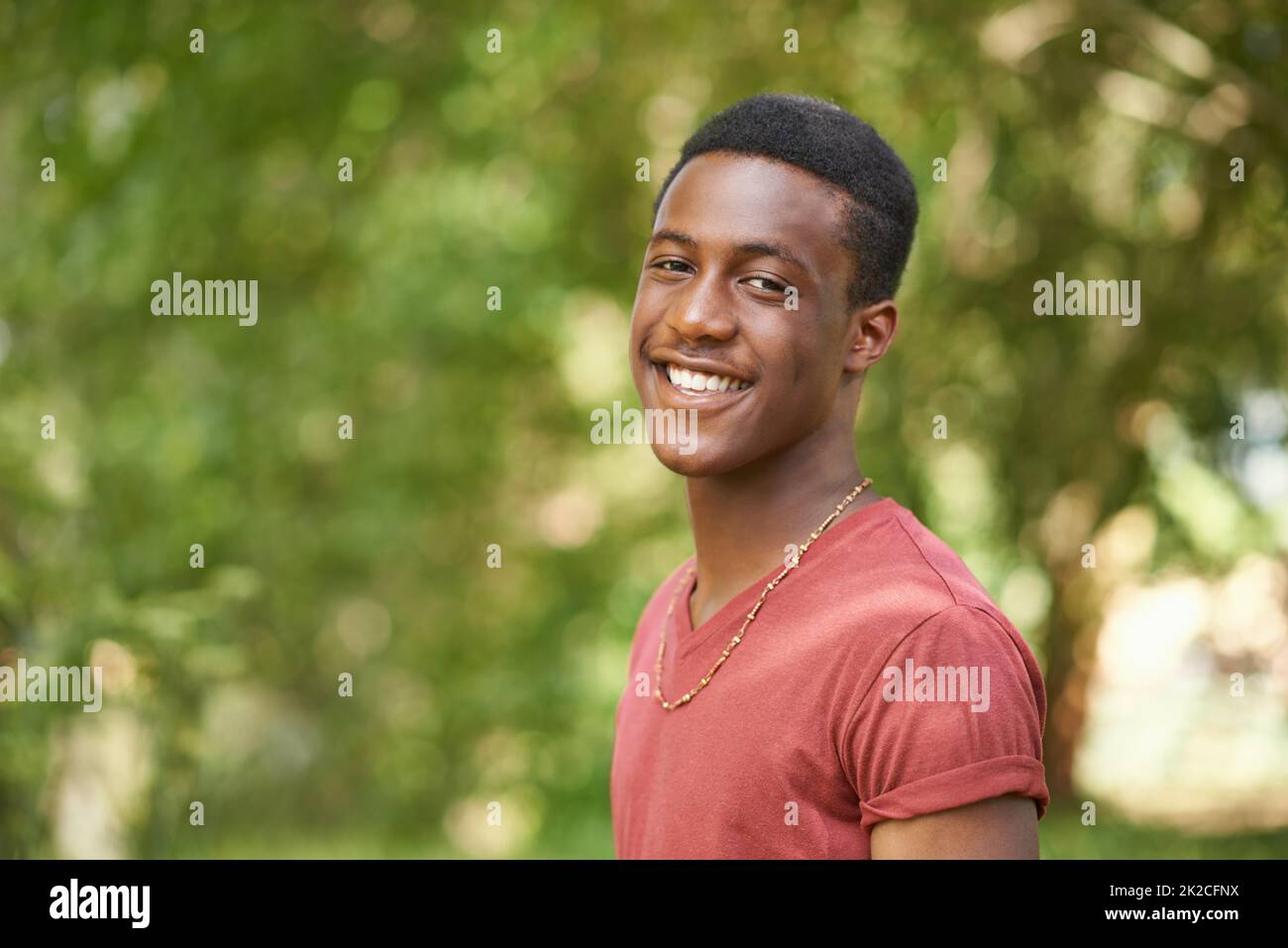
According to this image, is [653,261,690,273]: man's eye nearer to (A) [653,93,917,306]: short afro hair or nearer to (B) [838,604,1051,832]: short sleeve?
(A) [653,93,917,306]: short afro hair

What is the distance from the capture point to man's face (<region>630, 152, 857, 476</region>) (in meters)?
1.74

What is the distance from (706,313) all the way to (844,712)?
0.55 meters

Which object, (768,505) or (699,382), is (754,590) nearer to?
(768,505)

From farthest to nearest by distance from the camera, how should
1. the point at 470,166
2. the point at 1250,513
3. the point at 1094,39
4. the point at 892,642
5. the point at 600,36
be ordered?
the point at 470,166 → the point at 600,36 → the point at 1250,513 → the point at 1094,39 → the point at 892,642

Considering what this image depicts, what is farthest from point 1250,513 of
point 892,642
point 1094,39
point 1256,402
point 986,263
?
point 892,642

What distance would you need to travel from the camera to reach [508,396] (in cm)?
674

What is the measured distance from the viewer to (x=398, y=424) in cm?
676

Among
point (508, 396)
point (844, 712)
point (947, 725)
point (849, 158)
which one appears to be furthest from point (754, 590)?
point (508, 396)

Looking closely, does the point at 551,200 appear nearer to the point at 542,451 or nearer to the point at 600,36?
the point at 600,36

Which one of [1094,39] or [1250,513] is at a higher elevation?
[1094,39]

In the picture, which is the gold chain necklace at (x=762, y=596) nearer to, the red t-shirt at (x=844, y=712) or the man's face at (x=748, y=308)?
the red t-shirt at (x=844, y=712)

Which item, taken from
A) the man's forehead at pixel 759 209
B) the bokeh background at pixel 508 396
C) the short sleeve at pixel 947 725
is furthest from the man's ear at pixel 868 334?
the bokeh background at pixel 508 396

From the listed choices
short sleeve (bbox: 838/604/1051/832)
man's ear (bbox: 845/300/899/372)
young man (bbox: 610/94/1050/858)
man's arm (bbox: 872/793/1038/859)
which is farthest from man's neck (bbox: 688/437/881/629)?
man's arm (bbox: 872/793/1038/859)
